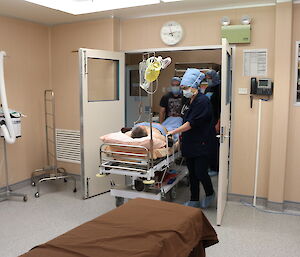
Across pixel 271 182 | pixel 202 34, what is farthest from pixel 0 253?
pixel 202 34

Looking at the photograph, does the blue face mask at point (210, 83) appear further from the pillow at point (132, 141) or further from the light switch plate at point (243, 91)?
the pillow at point (132, 141)

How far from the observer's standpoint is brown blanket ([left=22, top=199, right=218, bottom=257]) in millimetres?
1852

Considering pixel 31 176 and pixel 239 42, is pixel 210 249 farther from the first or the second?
pixel 31 176

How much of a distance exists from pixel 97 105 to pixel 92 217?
1.44m

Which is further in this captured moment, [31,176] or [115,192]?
[31,176]

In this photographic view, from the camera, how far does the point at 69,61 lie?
533cm

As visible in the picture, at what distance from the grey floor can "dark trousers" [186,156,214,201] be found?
27 cm

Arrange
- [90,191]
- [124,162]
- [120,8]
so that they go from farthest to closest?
[90,191] → [120,8] → [124,162]

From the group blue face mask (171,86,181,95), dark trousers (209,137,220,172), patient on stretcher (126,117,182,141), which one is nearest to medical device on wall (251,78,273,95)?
patient on stretcher (126,117,182,141)

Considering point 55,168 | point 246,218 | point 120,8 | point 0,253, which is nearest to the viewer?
point 0,253

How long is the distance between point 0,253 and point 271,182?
10.0ft

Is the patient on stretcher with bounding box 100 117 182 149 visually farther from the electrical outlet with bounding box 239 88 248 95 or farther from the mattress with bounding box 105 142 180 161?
the electrical outlet with bounding box 239 88 248 95

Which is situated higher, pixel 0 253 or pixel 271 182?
pixel 271 182

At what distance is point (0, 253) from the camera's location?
319 cm
